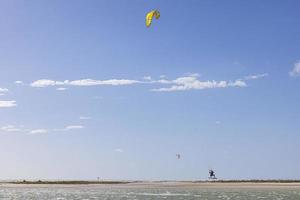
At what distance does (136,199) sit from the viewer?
49719mm

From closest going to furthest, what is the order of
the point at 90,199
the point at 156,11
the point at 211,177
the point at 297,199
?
the point at 156,11
the point at 297,199
the point at 90,199
the point at 211,177

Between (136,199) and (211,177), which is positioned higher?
(211,177)

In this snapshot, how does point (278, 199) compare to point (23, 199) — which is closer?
point (278, 199)

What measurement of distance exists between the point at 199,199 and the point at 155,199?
159 inches

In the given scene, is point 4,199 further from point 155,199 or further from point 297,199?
point 297,199

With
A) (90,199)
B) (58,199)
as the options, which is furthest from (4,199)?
(90,199)

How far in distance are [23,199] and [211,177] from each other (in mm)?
49801

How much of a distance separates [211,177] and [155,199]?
48.7 meters

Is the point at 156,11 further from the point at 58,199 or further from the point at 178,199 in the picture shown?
the point at 58,199

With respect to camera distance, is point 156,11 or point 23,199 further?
point 23,199

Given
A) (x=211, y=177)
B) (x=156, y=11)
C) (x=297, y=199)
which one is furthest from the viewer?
(x=211, y=177)

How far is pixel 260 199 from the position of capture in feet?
159

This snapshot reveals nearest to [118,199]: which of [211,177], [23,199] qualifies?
[23,199]

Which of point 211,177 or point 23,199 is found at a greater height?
point 211,177
